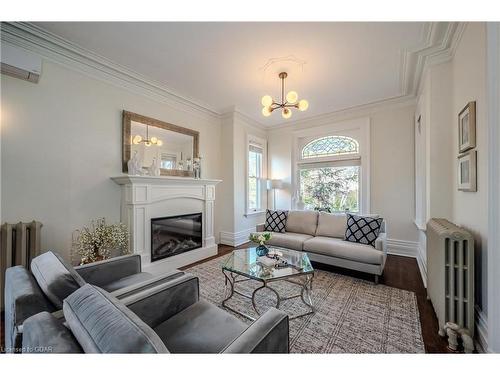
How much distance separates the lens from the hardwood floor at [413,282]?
166 centimetres

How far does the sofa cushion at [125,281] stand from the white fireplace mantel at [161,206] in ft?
3.41

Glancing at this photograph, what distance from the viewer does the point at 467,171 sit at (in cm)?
189

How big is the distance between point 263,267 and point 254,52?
8.00ft

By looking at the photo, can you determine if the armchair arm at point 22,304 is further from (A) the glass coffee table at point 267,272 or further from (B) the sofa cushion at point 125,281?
(A) the glass coffee table at point 267,272

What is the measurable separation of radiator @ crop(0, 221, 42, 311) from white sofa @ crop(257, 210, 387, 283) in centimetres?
293

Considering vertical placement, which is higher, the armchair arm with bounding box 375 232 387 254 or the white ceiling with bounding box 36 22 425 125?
the white ceiling with bounding box 36 22 425 125

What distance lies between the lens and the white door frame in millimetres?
1354

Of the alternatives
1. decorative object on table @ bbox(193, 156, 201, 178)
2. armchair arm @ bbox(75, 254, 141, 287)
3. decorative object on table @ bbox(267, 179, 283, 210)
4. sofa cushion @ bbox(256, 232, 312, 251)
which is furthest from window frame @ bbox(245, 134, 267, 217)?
armchair arm @ bbox(75, 254, 141, 287)

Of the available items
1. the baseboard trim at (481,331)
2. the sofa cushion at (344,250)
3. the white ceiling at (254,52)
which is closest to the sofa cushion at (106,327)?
the baseboard trim at (481,331)

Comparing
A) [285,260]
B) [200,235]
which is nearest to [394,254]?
[285,260]

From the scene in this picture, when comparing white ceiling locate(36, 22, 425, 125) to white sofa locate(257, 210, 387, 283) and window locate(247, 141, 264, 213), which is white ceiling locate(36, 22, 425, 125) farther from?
white sofa locate(257, 210, 387, 283)

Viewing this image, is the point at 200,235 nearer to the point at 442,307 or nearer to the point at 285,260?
the point at 285,260

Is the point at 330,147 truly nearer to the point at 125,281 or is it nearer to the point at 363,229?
the point at 363,229

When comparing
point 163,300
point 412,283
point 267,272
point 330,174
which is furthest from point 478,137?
point 330,174
